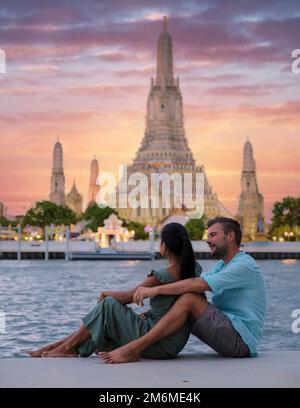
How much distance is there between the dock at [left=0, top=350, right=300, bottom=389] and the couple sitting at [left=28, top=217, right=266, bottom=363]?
132 millimetres

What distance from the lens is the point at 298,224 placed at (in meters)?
108

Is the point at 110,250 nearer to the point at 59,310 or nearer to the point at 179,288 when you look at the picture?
the point at 59,310

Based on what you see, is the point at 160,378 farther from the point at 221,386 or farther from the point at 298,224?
the point at 298,224

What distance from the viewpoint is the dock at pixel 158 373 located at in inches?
275

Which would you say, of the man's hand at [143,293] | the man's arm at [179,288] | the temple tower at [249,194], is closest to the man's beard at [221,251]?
the man's arm at [179,288]

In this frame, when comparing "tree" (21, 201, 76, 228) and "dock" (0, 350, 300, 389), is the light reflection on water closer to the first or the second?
"dock" (0, 350, 300, 389)

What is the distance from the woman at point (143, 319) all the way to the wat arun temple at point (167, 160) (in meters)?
130

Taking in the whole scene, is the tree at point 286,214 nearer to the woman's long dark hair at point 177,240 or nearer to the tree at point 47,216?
the tree at point 47,216

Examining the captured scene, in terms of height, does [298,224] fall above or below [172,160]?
below

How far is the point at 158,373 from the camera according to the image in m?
7.57

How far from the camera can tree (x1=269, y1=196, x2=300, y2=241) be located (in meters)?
107

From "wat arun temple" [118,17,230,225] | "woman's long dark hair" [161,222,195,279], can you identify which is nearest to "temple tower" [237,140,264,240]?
"wat arun temple" [118,17,230,225]
